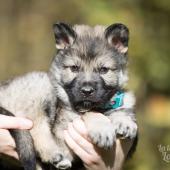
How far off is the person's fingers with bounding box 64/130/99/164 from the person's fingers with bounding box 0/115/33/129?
14.3 inches

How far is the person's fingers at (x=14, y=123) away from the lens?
5.03 metres

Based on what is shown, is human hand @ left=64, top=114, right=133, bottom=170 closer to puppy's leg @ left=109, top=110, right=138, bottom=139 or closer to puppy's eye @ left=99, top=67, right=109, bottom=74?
puppy's leg @ left=109, top=110, right=138, bottom=139

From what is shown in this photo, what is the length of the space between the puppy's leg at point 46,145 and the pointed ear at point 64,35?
2.11 feet

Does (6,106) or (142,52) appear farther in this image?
(142,52)

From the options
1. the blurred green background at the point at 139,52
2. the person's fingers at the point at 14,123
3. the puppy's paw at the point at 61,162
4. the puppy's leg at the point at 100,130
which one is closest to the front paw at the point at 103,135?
the puppy's leg at the point at 100,130

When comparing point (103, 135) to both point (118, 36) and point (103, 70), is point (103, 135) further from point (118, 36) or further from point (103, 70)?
point (118, 36)

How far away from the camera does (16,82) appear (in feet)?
18.2

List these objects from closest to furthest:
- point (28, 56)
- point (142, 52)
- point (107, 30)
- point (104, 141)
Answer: point (104, 141) → point (107, 30) → point (142, 52) → point (28, 56)

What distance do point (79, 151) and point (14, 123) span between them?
575 millimetres

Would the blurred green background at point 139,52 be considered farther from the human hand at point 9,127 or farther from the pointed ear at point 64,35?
the human hand at point 9,127

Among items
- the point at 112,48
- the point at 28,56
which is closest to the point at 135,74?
the point at 28,56

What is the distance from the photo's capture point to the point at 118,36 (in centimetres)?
548

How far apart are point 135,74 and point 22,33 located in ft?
8.84

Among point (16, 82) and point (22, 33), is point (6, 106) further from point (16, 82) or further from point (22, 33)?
point (22, 33)
